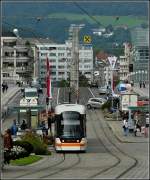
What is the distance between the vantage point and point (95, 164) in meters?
29.8

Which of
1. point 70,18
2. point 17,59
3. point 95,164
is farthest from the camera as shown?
point 17,59

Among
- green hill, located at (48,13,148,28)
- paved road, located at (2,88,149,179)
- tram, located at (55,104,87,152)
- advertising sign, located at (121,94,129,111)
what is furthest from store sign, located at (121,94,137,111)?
tram, located at (55,104,87,152)

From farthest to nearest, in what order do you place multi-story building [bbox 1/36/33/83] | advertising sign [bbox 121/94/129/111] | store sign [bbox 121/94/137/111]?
multi-story building [bbox 1/36/33/83], advertising sign [bbox 121/94/129/111], store sign [bbox 121/94/137/111]

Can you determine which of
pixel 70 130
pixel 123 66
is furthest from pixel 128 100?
pixel 123 66

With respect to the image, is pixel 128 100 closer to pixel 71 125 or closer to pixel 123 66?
pixel 71 125

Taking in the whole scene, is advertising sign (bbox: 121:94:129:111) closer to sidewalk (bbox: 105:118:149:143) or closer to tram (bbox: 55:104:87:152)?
sidewalk (bbox: 105:118:149:143)

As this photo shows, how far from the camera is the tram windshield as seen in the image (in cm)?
3791

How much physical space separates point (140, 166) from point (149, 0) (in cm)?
982

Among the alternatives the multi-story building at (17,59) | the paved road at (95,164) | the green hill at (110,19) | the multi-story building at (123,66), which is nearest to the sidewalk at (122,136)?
the paved road at (95,164)

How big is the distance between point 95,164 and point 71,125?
820cm

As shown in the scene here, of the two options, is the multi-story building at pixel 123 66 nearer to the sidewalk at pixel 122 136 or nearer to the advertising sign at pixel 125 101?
the sidewalk at pixel 122 136

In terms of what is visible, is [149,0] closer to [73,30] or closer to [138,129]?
[138,129]

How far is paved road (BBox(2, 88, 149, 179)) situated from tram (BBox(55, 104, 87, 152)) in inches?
24.1

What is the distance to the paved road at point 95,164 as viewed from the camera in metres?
24.4
